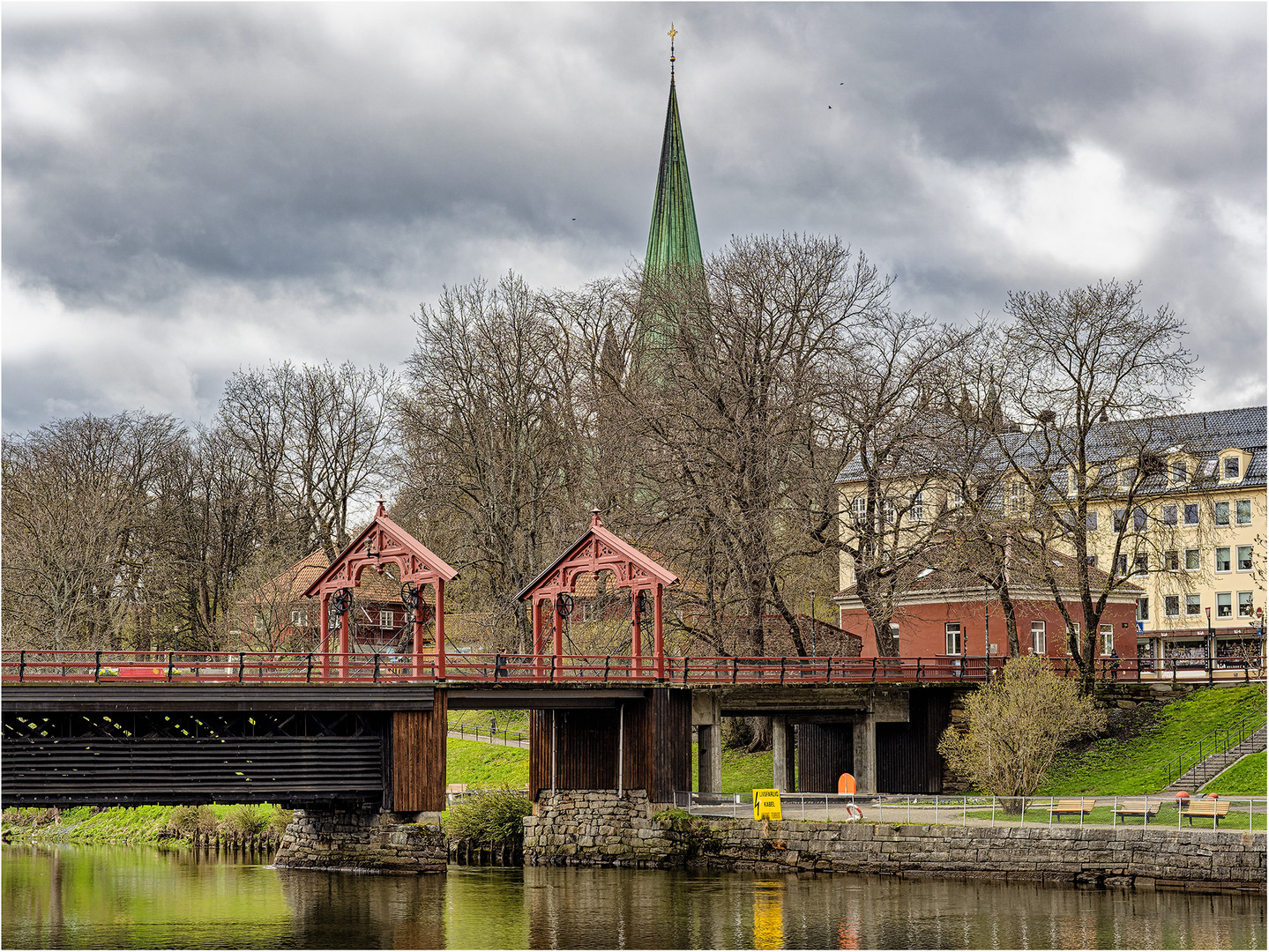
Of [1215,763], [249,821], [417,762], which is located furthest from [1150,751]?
[249,821]

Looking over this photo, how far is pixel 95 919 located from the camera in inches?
1131

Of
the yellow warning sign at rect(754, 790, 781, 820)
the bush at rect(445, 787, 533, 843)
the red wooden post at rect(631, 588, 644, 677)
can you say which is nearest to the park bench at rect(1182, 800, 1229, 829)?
the yellow warning sign at rect(754, 790, 781, 820)

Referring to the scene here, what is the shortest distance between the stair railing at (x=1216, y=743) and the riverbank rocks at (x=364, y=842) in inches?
761

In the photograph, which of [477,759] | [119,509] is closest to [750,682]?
[477,759]

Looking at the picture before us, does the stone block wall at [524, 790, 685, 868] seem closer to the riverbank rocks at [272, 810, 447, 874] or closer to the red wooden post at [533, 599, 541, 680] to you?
the red wooden post at [533, 599, 541, 680]

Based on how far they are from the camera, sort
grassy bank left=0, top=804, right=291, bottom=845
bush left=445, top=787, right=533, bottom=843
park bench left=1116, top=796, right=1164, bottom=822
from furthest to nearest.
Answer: grassy bank left=0, top=804, right=291, bottom=845 → bush left=445, top=787, right=533, bottom=843 → park bench left=1116, top=796, right=1164, bottom=822

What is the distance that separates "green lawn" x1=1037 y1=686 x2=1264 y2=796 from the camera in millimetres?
40281

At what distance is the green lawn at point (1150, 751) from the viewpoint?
132 ft

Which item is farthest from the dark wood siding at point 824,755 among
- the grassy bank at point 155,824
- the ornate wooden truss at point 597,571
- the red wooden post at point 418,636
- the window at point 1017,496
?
the grassy bank at point 155,824

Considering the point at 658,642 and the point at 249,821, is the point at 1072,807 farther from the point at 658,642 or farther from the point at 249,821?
the point at 249,821

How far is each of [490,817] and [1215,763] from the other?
752 inches

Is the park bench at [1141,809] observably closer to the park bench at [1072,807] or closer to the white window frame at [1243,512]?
the park bench at [1072,807]

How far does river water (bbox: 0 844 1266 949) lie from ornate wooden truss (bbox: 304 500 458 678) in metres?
5.42

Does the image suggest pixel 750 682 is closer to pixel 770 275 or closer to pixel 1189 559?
pixel 770 275
